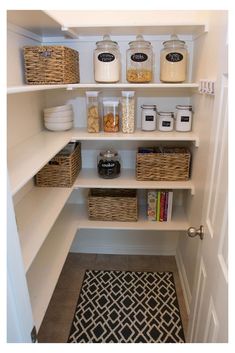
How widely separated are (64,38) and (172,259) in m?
2.10

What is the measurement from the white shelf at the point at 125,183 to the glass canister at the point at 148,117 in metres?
0.40

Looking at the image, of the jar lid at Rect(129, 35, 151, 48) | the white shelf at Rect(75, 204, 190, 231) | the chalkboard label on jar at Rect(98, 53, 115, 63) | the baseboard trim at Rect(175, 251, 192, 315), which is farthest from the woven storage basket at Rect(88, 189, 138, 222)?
the jar lid at Rect(129, 35, 151, 48)

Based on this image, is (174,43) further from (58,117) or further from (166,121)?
(58,117)

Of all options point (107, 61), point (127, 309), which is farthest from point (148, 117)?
point (127, 309)

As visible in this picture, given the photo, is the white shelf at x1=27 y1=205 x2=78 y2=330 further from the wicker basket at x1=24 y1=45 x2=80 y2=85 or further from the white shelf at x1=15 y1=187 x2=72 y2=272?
the wicker basket at x1=24 y1=45 x2=80 y2=85

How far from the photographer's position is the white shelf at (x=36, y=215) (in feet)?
4.29

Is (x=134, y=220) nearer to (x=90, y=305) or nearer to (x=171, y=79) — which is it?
(x=90, y=305)

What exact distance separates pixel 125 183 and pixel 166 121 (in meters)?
0.55

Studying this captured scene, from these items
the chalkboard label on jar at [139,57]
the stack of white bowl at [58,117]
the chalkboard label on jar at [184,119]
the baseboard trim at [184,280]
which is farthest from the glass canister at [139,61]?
the baseboard trim at [184,280]

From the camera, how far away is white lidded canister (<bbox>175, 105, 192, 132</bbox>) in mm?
1914

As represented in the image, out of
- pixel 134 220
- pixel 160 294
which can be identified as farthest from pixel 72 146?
pixel 160 294
